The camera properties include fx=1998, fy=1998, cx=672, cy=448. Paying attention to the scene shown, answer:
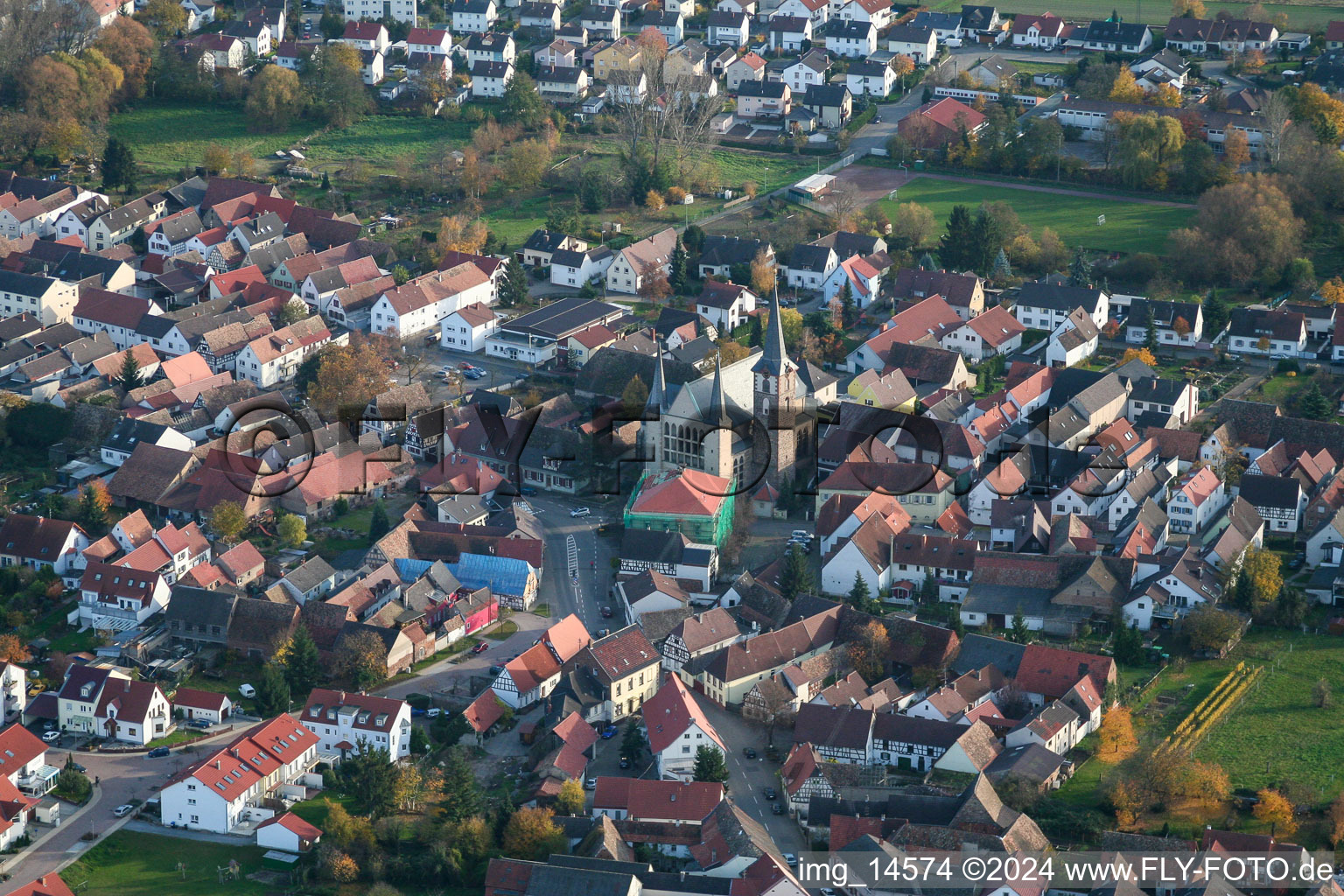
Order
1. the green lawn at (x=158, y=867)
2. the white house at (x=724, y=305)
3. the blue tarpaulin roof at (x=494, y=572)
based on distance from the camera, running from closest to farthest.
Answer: the green lawn at (x=158, y=867)
the blue tarpaulin roof at (x=494, y=572)
the white house at (x=724, y=305)

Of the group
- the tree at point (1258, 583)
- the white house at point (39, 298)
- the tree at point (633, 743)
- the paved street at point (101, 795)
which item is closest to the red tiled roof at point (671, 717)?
the tree at point (633, 743)

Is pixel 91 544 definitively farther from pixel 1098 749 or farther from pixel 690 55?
pixel 690 55

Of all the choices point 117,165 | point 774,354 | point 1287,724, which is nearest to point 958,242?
point 774,354

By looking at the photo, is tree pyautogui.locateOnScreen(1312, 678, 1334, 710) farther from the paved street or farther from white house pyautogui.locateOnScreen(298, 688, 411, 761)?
the paved street

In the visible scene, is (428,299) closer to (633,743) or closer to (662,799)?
(633,743)

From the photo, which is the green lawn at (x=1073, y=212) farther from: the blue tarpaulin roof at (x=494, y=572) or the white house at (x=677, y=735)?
the white house at (x=677, y=735)

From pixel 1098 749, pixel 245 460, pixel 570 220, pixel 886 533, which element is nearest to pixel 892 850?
pixel 1098 749

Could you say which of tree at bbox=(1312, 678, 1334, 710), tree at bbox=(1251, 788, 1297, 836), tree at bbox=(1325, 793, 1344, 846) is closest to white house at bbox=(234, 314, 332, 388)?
tree at bbox=(1312, 678, 1334, 710)
